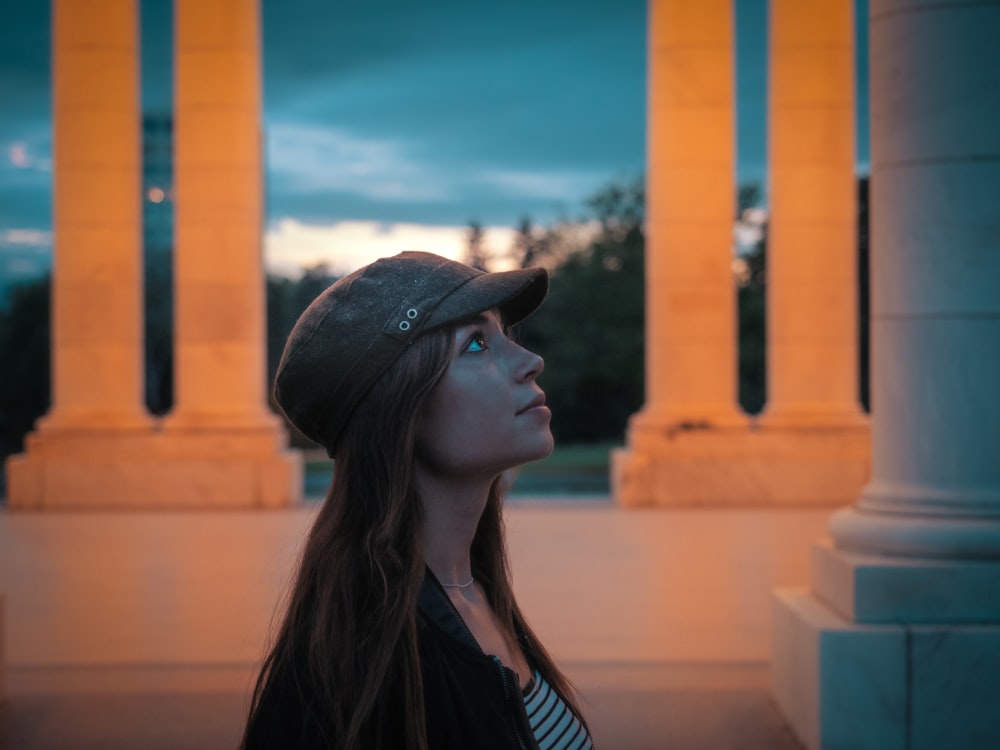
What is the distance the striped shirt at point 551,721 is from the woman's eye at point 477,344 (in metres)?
7.14

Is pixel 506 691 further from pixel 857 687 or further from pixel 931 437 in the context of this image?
pixel 931 437

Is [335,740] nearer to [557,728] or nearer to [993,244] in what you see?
[557,728]

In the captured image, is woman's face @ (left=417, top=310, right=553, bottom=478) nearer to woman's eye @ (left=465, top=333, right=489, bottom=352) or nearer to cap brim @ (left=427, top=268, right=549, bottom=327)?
woman's eye @ (left=465, top=333, right=489, bottom=352)

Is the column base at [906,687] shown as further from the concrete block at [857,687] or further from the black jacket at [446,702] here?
the black jacket at [446,702]

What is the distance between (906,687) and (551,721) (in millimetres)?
47834

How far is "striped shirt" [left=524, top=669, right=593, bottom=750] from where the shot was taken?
27094 mm

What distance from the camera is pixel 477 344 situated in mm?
26969

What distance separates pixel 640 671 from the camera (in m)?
91.6

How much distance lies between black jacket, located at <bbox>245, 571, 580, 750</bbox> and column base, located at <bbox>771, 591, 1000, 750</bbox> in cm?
4872

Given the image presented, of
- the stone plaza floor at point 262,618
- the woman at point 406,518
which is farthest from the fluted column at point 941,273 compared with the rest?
the woman at point 406,518

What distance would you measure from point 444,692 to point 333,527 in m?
3.91

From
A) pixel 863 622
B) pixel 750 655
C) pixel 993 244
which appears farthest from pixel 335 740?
pixel 750 655

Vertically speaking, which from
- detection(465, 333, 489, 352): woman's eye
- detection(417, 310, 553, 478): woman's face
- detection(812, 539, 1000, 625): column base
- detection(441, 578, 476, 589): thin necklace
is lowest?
detection(812, 539, 1000, 625): column base

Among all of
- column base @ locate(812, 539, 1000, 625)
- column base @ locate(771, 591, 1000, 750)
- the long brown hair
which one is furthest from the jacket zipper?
column base @ locate(812, 539, 1000, 625)
